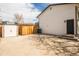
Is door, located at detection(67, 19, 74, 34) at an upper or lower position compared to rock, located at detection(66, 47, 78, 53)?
upper

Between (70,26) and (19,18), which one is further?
(70,26)

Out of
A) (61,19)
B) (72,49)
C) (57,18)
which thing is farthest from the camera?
(57,18)

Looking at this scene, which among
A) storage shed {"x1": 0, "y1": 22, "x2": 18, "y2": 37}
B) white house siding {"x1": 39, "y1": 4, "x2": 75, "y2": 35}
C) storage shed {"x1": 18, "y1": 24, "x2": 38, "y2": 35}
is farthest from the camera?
storage shed {"x1": 18, "y1": 24, "x2": 38, "y2": 35}

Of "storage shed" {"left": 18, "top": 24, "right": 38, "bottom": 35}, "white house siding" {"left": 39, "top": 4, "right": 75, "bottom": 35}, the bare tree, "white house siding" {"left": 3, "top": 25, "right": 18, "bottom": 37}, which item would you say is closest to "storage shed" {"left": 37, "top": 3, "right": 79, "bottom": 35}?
A: "white house siding" {"left": 39, "top": 4, "right": 75, "bottom": 35}

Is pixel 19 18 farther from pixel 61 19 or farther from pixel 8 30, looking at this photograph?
pixel 61 19

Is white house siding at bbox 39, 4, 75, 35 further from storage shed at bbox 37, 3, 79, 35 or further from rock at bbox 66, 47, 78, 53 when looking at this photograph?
rock at bbox 66, 47, 78, 53

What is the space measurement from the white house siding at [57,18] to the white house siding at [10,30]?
2275 millimetres

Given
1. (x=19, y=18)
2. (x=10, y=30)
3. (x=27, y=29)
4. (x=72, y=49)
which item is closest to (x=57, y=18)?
(x=27, y=29)

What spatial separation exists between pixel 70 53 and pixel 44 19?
236 inches

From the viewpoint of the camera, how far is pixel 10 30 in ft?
26.3

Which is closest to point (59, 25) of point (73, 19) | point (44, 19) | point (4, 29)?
point (73, 19)

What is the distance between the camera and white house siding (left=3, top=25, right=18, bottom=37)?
7.68 meters

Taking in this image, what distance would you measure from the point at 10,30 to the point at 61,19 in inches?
105

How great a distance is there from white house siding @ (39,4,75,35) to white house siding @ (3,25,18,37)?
227cm
